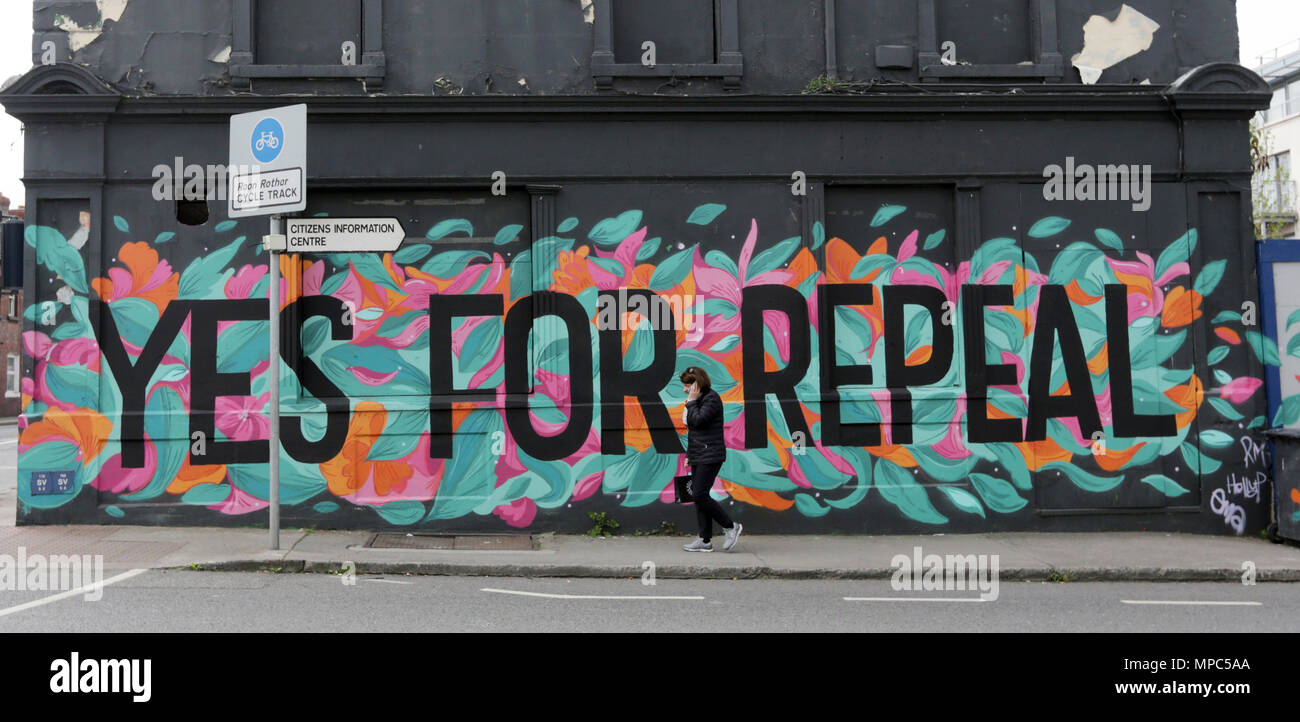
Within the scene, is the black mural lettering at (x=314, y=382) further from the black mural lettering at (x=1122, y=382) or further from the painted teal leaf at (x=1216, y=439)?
the painted teal leaf at (x=1216, y=439)

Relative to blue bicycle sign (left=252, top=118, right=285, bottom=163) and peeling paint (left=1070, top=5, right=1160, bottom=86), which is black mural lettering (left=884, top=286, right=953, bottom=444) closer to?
peeling paint (left=1070, top=5, right=1160, bottom=86)

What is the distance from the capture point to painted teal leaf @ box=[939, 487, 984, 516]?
1041cm

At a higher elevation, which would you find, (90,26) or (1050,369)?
(90,26)

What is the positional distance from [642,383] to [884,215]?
3340mm

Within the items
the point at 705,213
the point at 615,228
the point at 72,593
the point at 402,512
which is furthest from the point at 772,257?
the point at 72,593

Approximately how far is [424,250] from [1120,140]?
7.96 m

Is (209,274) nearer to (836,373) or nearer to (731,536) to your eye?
(731,536)

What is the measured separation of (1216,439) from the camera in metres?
10.6

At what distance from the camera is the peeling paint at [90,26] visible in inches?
409

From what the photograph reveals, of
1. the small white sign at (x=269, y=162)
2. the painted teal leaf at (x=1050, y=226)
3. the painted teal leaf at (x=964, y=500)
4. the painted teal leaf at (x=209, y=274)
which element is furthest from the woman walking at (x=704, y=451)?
the painted teal leaf at (x=209, y=274)

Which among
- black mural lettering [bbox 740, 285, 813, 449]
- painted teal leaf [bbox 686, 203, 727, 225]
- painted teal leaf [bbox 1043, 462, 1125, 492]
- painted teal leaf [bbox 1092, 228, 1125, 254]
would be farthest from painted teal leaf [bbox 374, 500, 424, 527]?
painted teal leaf [bbox 1092, 228, 1125, 254]

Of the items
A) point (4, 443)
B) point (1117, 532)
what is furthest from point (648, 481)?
point (4, 443)

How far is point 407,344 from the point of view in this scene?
10375mm

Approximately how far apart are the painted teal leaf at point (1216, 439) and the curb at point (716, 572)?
212 cm
